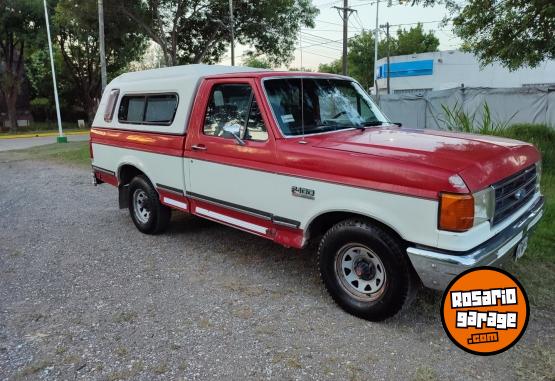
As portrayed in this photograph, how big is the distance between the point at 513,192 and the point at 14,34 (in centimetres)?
Answer: 3077

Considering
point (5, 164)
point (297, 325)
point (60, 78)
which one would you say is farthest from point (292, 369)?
point (60, 78)

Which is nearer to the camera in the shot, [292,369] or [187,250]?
[292,369]

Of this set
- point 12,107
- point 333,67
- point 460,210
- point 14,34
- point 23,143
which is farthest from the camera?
point 333,67

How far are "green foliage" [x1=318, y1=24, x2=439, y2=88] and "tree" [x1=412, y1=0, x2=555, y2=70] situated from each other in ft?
165

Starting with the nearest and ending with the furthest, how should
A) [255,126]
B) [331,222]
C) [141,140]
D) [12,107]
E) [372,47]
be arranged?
1. [331,222]
2. [255,126]
3. [141,140]
4. [12,107]
5. [372,47]

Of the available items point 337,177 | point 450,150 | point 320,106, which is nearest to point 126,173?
point 320,106

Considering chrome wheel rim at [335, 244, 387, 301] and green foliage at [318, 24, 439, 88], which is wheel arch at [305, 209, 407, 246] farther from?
green foliage at [318, 24, 439, 88]

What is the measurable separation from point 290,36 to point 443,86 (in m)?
22.1

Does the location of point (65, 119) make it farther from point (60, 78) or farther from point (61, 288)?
point (61, 288)

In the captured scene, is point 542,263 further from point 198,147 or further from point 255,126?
point 198,147

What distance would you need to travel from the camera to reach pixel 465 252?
2.95 meters

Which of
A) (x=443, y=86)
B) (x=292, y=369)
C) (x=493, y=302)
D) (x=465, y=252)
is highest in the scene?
(x=443, y=86)

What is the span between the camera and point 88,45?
31672 mm
